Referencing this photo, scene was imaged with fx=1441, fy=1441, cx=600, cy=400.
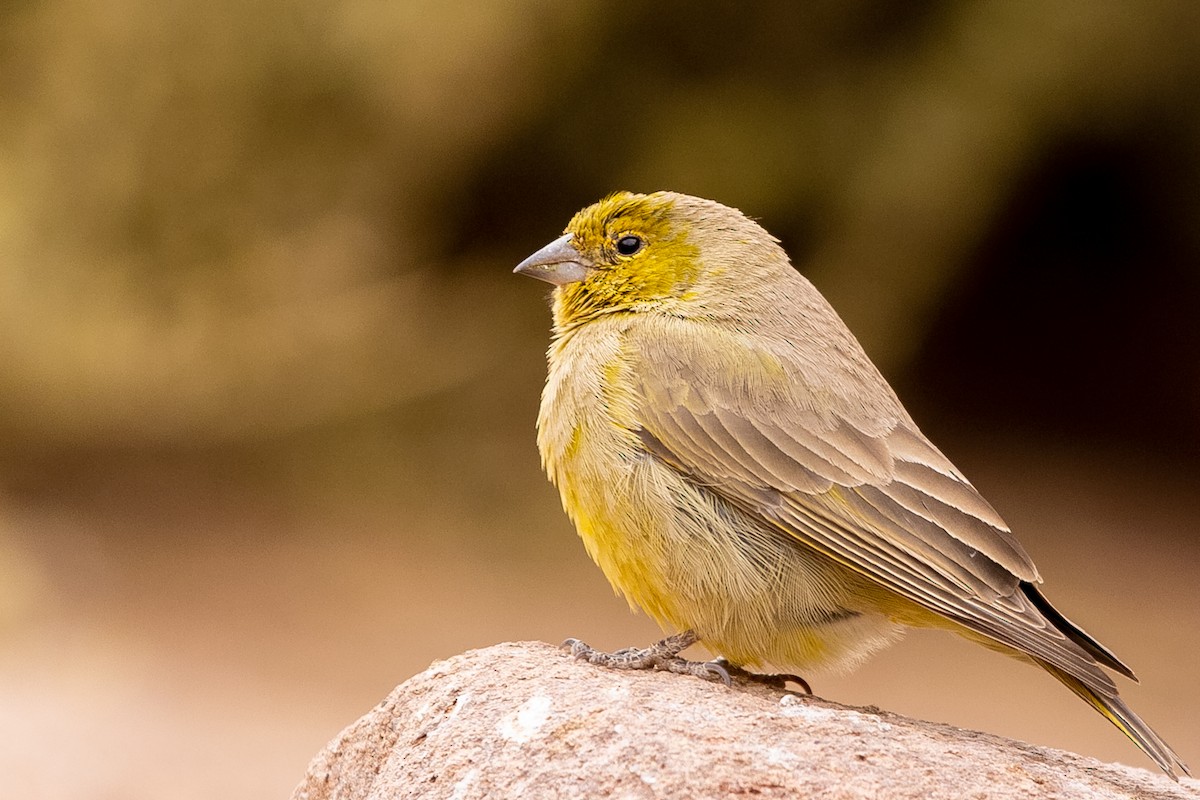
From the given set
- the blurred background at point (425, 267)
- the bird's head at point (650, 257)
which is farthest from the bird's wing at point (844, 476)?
the blurred background at point (425, 267)

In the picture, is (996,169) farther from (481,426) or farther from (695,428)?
(695,428)

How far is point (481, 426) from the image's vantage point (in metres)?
11.0

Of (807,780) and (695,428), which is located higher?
(695,428)

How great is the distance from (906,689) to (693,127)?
4.01 m

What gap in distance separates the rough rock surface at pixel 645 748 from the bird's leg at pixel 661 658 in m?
0.09

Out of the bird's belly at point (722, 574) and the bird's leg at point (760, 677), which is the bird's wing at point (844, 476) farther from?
the bird's leg at point (760, 677)

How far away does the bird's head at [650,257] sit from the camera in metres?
4.66

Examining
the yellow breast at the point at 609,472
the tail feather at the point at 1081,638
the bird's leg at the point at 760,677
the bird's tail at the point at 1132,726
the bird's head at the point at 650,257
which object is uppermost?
the bird's head at the point at 650,257

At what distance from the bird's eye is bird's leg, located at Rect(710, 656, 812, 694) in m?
1.38

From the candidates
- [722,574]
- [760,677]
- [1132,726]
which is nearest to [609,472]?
[722,574]

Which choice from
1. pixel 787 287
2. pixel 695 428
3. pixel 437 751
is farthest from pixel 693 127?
pixel 437 751

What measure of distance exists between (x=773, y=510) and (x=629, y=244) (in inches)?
46.8

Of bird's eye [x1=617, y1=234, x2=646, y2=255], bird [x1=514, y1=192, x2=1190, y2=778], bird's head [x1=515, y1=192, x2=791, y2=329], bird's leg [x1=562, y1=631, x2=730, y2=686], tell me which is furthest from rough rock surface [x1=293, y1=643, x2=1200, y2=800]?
bird's eye [x1=617, y1=234, x2=646, y2=255]

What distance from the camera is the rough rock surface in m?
3.22
